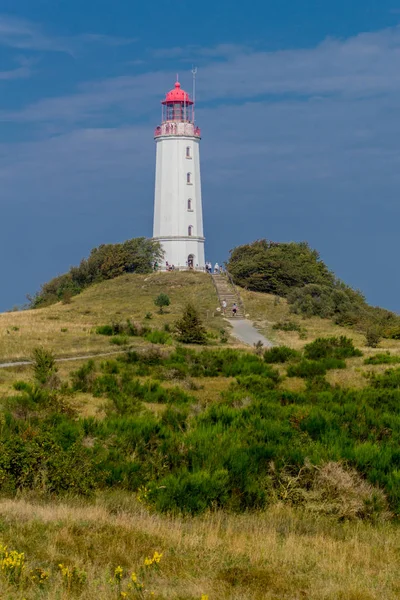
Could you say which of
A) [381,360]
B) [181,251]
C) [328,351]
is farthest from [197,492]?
[181,251]

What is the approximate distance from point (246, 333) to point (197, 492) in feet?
113

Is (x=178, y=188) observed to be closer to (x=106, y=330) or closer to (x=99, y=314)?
(x=99, y=314)

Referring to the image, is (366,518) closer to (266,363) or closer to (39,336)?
(266,363)

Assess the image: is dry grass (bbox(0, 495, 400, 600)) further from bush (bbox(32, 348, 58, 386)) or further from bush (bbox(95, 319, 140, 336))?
bush (bbox(95, 319, 140, 336))

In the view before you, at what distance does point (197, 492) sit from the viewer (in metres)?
11.7

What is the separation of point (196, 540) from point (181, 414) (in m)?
8.62

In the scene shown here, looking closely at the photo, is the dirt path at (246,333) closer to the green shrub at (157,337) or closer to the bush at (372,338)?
the bush at (372,338)

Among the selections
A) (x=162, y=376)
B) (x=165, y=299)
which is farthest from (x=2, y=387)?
(x=165, y=299)

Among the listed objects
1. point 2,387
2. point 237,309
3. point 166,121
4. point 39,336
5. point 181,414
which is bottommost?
point 181,414

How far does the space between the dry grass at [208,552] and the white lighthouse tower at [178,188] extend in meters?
52.8

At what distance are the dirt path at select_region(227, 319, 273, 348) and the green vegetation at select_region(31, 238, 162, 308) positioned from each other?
1464 centimetres

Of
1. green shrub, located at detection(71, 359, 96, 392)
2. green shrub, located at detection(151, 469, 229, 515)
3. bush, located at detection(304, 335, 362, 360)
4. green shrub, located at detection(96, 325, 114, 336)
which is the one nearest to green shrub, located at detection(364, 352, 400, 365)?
bush, located at detection(304, 335, 362, 360)

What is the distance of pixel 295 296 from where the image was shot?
56344 mm

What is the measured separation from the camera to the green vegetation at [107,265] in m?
63.5
